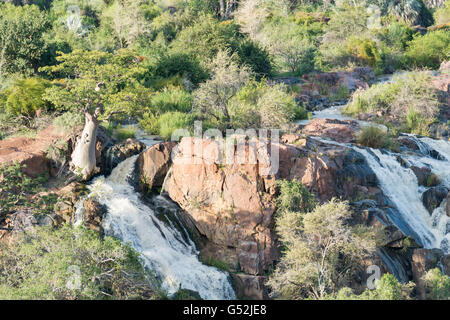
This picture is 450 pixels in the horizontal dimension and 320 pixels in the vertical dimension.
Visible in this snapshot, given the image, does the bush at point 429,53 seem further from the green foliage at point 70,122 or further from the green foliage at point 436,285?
the green foliage at point 70,122

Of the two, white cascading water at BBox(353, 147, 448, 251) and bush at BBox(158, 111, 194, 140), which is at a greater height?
bush at BBox(158, 111, 194, 140)

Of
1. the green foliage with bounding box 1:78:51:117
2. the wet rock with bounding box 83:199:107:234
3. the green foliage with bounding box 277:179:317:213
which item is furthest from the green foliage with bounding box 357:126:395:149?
the green foliage with bounding box 1:78:51:117

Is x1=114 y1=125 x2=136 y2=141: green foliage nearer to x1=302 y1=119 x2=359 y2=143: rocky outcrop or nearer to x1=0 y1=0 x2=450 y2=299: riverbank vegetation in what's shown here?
x1=0 y1=0 x2=450 y2=299: riverbank vegetation

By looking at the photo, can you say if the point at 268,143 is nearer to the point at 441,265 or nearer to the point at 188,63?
the point at 441,265

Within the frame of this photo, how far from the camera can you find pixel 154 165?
40.5ft

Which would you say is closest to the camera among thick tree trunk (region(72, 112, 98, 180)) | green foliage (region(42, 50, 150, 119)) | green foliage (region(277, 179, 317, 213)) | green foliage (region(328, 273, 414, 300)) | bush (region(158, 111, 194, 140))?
green foliage (region(328, 273, 414, 300))

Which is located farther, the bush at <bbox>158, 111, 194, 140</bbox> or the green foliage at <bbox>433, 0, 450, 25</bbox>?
the green foliage at <bbox>433, 0, 450, 25</bbox>

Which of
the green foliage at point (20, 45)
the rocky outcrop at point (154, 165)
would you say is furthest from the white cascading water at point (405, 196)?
the green foliage at point (20, 45)

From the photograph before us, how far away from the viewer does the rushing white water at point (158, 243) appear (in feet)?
32.7

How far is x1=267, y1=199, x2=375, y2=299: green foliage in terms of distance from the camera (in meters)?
9.80

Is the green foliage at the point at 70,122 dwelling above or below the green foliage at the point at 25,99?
below

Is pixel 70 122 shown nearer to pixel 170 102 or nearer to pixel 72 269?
pixel 170 102

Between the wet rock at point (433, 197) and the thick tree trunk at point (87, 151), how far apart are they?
8.95 m

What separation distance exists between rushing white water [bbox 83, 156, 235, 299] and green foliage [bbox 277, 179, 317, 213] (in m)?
2.05
